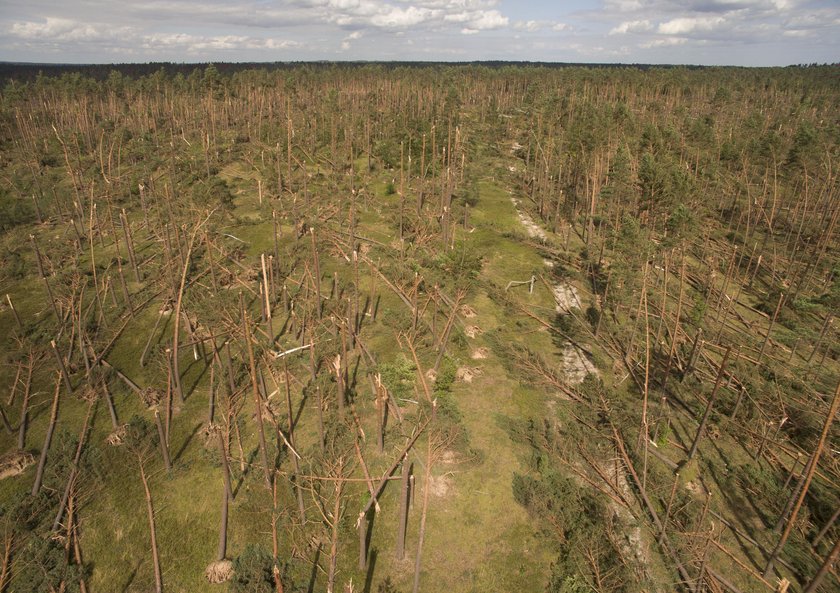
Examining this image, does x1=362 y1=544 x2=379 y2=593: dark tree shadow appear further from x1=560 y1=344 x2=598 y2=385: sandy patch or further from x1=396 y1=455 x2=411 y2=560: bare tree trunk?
x1=560 y1=344 x2=598 y2=385: sandy patch

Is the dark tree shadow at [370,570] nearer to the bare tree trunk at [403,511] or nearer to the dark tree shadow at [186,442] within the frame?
the bare tree trunk at [403,511]

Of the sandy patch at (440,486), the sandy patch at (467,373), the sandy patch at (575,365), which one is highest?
the sandy patch at (467,373)

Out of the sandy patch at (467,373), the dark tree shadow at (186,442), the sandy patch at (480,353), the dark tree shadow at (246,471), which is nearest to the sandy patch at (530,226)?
the sandy patch at (480,353)

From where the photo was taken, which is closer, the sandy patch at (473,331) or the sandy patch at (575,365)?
the sandy patch at (575,365)

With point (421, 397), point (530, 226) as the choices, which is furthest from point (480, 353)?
point (530, 226)

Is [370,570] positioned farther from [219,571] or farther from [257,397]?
[257,397]

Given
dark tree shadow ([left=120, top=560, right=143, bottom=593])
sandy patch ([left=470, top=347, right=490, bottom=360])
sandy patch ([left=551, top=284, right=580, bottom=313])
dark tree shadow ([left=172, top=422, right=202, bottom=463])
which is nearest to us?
dark tree shadow ([left=120, top=560, right=143, bottom=593])

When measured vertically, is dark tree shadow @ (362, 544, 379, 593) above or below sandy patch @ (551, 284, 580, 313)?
below

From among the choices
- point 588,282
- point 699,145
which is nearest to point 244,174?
point 588,282

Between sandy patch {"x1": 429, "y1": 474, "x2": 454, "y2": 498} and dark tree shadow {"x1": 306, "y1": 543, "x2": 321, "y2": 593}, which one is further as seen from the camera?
sandy patch {"x1": 429, "y1": 474, "x2": 454, "y2": 498}

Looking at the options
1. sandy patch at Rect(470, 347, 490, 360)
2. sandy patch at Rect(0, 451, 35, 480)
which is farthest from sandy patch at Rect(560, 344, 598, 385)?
sandy patch at Rect(0, 451, 35, 480)

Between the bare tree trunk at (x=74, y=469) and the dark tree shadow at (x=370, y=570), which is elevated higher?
the bare tree trunk at (x=74, y=469)
